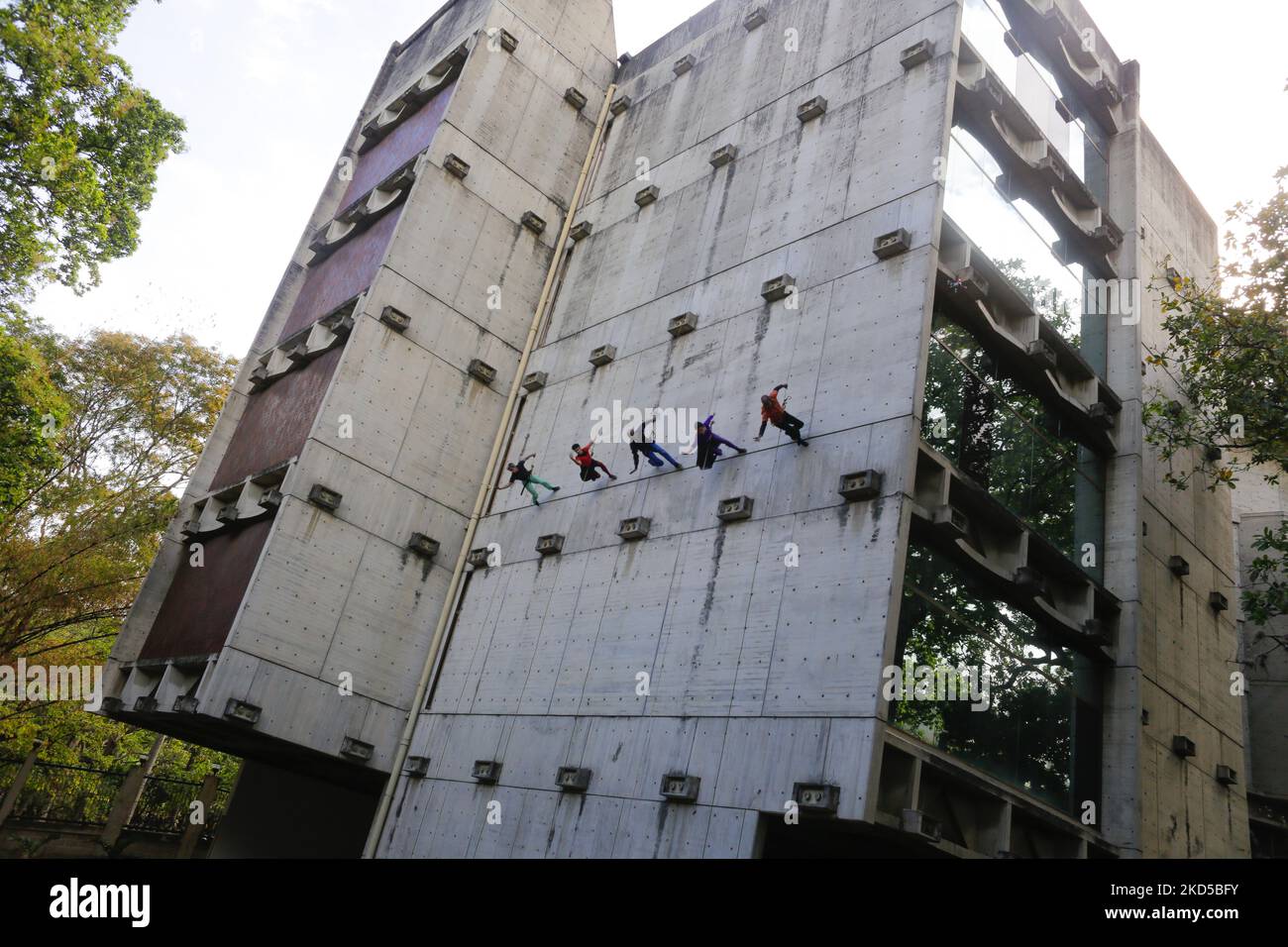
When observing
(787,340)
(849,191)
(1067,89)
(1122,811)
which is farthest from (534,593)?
(1067,89)

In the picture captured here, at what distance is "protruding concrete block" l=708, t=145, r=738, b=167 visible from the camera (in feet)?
69.6

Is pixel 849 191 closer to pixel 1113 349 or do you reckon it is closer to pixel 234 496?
pixel 1113 349

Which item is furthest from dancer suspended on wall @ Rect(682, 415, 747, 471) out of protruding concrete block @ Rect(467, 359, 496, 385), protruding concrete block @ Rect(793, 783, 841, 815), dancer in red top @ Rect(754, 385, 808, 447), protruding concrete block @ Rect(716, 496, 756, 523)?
protruding concrete block @ Rect(467, 359, 496, 385)

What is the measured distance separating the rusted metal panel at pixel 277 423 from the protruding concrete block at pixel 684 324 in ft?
25.0

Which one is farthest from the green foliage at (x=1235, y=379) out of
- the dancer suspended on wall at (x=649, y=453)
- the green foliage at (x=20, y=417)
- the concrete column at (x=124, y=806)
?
the concrete column at (x=124, y=806)

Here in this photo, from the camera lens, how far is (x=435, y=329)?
22.0 m

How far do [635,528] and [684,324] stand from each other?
4.75 meters

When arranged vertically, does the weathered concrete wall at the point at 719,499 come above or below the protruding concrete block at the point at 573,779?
above

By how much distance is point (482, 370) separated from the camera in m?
22.4

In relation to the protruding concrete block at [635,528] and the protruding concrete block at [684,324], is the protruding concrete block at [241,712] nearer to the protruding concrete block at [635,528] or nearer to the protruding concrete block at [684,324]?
the protruding concrete block at [635,528]

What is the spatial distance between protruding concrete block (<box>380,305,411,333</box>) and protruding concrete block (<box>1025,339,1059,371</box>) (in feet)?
44.6

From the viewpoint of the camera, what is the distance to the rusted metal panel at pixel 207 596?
1841 cm

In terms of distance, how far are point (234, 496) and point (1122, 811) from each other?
19.7m
